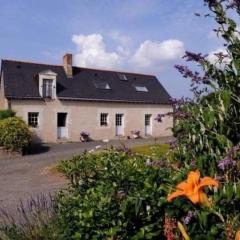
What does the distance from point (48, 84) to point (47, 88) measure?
1.11 ft

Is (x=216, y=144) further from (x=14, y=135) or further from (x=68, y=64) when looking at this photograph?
(x=68, y=64)

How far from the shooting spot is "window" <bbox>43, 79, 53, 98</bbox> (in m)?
31.7

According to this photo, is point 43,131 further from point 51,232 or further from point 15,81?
point 51,232

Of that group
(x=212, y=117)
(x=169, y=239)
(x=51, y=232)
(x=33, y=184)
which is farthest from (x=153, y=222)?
(x=33, y=184)

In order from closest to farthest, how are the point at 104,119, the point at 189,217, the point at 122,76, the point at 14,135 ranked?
the point at 189,217 < the point at 14,135 < the point at 104,119 < the point at 122,76

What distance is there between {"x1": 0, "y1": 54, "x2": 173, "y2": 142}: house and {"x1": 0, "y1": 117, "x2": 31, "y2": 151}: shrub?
5481 millimetres

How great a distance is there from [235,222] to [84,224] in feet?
4.64

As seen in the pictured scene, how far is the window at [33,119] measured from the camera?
102 ft

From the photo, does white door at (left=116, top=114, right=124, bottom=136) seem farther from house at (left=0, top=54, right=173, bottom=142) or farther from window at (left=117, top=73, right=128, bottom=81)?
window at (left=117, top=73, right=128, bottom=81)

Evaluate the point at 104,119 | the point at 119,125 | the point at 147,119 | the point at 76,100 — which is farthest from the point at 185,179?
the point at 147,119

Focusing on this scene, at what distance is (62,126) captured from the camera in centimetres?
3272

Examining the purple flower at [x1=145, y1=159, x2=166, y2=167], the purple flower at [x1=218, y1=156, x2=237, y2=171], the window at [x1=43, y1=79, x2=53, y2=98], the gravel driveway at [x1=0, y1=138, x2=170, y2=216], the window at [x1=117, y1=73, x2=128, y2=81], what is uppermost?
the window at [x1=117, y1=73, x2=128, y2=81]

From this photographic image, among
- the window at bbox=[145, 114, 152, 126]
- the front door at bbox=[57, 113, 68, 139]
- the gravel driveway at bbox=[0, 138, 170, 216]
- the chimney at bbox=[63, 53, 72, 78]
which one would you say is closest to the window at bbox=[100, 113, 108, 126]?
the front door at bbox=[57, 113, 68, 139]

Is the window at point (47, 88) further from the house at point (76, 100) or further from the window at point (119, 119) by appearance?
the window at point (119, 119)
